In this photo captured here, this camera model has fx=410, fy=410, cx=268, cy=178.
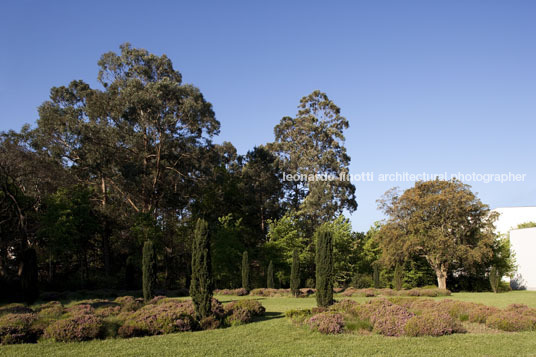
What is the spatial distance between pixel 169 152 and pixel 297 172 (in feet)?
46.3

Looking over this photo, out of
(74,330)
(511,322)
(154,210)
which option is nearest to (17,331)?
(74,330)

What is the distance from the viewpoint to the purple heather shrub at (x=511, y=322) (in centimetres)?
1090

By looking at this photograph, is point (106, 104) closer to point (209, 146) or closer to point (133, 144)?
point (133, 144)

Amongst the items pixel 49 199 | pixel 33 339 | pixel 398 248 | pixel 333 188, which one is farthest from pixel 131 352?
pixel 333 188

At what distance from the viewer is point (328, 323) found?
Answer: 10820mm

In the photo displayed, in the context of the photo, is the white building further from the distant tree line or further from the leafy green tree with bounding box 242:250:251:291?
the leafy green tree with bounding box 242:250:251:291

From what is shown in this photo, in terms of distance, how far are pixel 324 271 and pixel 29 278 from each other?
45.4 feet

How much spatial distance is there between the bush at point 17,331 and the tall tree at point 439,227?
87.0 feet

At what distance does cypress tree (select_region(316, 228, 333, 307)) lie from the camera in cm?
1566

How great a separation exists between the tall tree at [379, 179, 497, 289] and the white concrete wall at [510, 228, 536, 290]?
23.2ft

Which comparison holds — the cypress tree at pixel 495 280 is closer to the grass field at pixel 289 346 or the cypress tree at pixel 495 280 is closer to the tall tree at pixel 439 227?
the tall tree at pixel 439 227

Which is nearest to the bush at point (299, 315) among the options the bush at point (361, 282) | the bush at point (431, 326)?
the bush at point (431, 326)

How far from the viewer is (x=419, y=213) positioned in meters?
31.9

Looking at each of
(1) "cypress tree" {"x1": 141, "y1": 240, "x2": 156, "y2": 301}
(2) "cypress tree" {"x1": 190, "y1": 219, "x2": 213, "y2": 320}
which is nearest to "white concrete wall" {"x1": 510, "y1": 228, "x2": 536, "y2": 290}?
(1) "cypress tree" {"x1": 141, "y1": 240, "x2": 156, "y2": 301}
